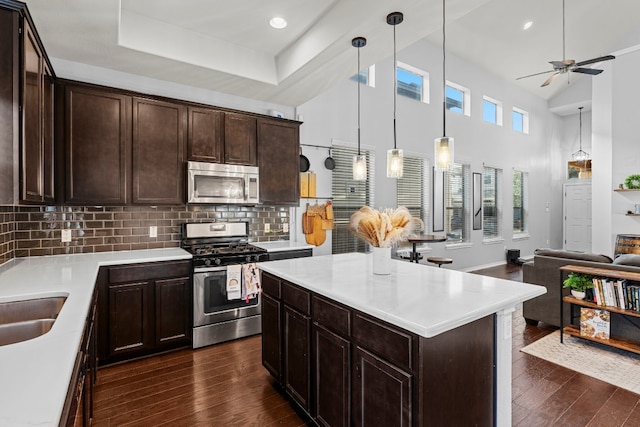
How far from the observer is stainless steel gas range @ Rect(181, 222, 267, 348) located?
134 inches

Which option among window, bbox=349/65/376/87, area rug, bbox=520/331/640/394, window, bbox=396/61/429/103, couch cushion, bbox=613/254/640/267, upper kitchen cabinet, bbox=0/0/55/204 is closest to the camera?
upper kitchen cabinet, bbox=0/0/55/204

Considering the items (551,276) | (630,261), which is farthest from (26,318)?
(630,261)

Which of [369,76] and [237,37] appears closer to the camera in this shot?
[237,37]

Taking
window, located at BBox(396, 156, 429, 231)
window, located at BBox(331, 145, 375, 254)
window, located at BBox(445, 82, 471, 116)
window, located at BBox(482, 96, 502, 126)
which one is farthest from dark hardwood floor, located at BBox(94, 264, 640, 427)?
window, located at BBox(482, 96, 502, 126)

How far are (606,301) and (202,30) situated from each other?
4.86 metres

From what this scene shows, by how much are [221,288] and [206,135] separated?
1737 millimetres

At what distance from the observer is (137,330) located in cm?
314

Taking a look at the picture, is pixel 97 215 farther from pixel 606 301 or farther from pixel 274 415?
pixel 606 301

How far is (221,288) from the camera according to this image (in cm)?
353

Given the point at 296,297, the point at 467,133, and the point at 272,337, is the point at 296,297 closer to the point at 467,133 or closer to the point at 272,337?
the point at 272,337

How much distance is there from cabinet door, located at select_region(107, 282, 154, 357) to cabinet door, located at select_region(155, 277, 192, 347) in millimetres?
72

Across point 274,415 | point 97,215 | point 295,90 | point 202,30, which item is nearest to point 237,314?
point 274,415

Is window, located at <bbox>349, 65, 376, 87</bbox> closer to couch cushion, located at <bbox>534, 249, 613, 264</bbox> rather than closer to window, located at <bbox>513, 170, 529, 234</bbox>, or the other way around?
couch cushion, located at <bbox>534, 249, 613, 264</bbox>

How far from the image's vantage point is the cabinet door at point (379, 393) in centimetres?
148
